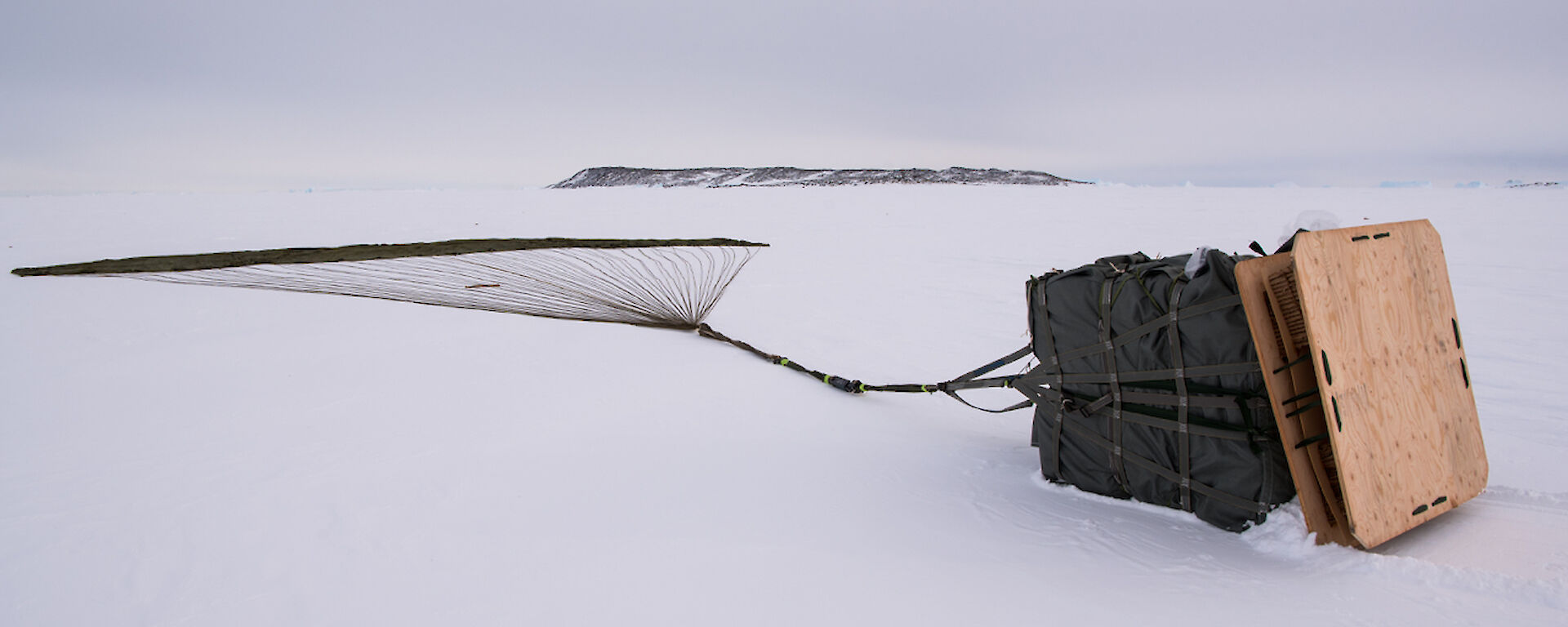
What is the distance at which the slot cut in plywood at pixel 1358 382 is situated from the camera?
2.02 meters

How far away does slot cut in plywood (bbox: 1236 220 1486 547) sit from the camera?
6.64 ft

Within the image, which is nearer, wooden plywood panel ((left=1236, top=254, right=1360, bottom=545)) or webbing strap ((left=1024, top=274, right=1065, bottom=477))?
wooden plywood panel ((left=1236, top=254, right=1360, bottom=545))

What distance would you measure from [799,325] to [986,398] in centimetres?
194

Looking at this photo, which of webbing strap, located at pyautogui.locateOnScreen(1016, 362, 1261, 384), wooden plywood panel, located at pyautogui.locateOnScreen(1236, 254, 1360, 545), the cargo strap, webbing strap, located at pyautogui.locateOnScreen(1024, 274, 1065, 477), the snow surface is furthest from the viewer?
the cargo strap

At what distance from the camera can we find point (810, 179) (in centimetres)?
3253

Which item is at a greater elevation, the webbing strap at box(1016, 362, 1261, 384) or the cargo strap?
the webbing strap at box(1016, 362, 1261, 384)

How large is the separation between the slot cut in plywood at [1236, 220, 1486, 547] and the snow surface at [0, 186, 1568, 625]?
0.45 ft

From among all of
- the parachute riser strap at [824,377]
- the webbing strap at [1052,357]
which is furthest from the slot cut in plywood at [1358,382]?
the parachute riser strap at [824,377]

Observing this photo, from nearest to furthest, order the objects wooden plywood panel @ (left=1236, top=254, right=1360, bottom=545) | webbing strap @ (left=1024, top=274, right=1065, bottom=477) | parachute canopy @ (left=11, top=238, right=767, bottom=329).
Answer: wooden plywood panel @ (left=1236, top=254, right=1360, bottom=545) < webbing strap @ (left=1024, top=274, right=1065, bottom=477) < parachute canopy @ (left=11, top=238, right=767, bottom=329)

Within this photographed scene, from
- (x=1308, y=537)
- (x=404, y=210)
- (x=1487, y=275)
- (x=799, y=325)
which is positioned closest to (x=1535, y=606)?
(x=1308, y=537)

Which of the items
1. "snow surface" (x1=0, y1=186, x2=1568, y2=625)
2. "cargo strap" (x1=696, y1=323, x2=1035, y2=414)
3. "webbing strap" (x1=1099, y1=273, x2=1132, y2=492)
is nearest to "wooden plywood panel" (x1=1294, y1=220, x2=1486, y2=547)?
"snow surface" (x1=0, y1=186, x2=1568, y2=625)

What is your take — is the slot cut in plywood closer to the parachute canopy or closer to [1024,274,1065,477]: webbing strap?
[1024,274,1065,477]: webbing strap

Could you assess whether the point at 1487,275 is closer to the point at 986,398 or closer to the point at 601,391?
the point at 986,398

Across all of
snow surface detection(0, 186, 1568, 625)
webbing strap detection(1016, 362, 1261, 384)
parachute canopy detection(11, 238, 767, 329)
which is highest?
parachute canopy detection(11, 238, 767, 329)
